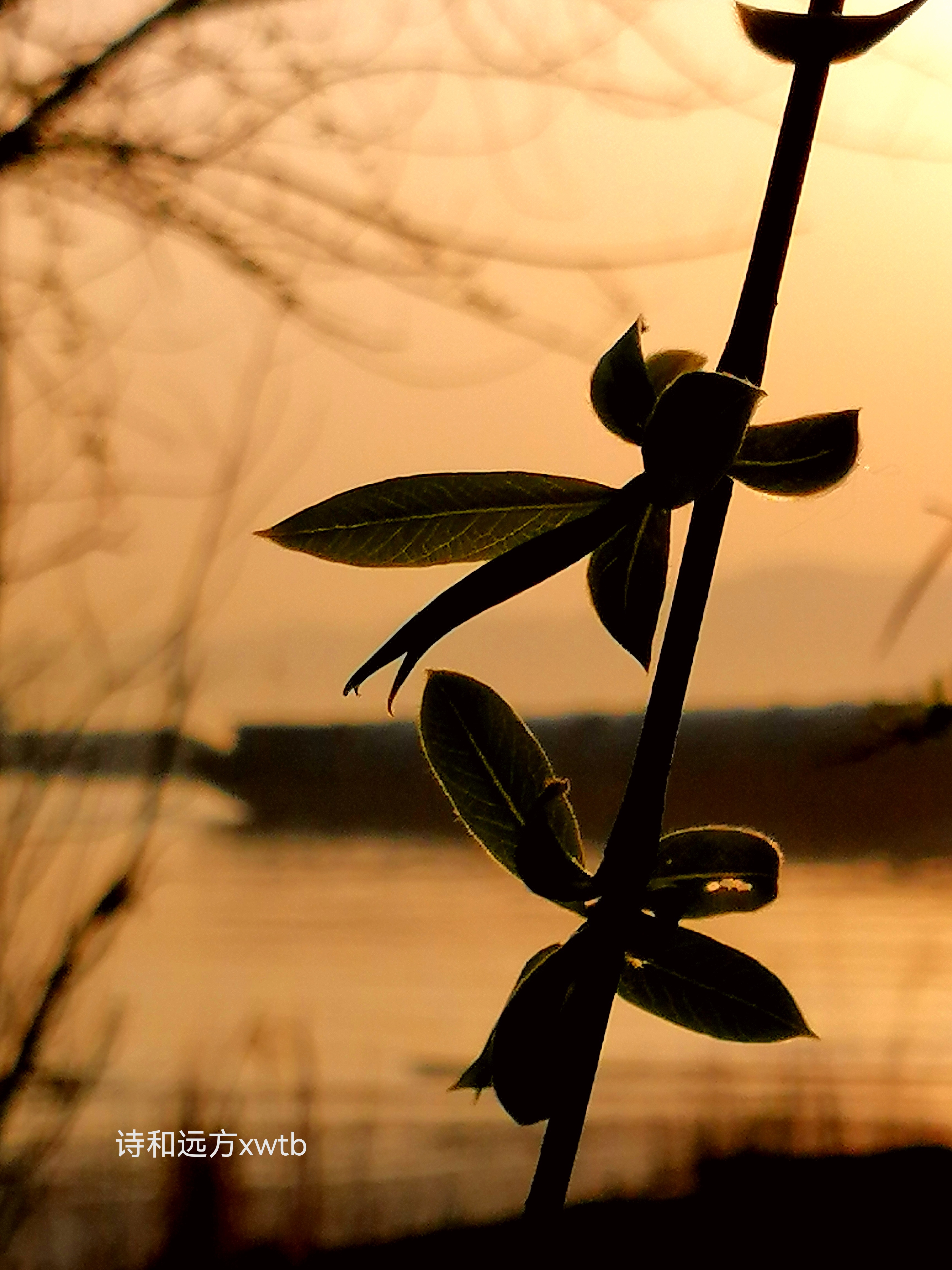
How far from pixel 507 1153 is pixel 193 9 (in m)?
0.88

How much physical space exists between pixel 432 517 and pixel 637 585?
2cm

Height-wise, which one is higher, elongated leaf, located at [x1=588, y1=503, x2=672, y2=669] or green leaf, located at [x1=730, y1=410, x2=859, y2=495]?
green leaf, located at [x1=730, y1=410, x2=859, y2=495]

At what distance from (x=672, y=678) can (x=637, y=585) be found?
2 centimetres

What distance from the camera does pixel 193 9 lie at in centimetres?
90

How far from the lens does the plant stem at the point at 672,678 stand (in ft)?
0.28

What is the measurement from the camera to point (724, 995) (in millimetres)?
114

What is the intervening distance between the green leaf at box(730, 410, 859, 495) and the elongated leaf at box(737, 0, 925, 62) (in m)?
0.03

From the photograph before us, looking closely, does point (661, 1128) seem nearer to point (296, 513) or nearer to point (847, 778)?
point (847, 778)

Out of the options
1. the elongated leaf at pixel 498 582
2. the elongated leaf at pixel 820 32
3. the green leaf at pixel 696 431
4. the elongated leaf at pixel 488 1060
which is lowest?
the elongated leaf at pixel 488 1060

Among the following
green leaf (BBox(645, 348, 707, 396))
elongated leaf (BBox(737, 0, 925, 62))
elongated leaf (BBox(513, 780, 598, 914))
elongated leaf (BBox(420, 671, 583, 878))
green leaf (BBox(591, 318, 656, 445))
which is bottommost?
elongated leaf (BBox(513, 780, 598, 914))

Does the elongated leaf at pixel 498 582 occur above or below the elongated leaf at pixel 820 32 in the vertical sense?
below

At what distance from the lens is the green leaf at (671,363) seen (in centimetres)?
12

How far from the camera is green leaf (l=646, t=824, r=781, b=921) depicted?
107 millimetres

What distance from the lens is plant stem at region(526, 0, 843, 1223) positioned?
85mm
